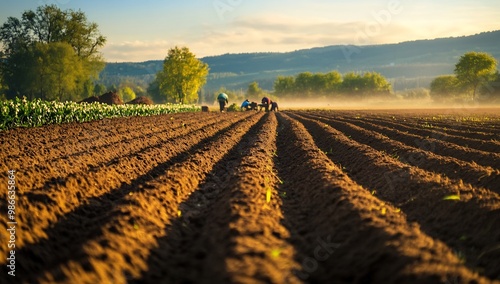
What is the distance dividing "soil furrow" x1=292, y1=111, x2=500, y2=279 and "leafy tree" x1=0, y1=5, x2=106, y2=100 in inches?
2018

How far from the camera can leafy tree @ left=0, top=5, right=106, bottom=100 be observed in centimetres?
5178

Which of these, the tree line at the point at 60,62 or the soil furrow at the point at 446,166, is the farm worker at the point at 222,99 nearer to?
the tree line at the point at 60,62

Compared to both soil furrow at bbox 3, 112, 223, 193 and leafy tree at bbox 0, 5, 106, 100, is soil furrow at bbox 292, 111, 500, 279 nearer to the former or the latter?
soil furrow at bbox 3, 112, 223, 193

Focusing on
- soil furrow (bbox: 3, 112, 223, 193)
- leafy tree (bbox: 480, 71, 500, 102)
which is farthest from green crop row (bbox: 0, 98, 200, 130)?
leafy tree (bbox: 480, 71, 500, 102)

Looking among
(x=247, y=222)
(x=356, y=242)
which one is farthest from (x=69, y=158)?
(x=356, y=242)

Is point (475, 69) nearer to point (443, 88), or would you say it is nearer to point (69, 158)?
point (443, 88)

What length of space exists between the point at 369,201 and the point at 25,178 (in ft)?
20.2

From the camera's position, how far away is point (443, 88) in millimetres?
96000

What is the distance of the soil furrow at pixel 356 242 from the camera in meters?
3.77

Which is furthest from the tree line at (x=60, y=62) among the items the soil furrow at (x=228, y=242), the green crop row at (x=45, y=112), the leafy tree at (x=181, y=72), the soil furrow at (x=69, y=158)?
the soil furrow at (x=228, y=242)

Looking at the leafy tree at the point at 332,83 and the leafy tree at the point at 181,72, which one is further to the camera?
the leafy tree at the point at 332,83
